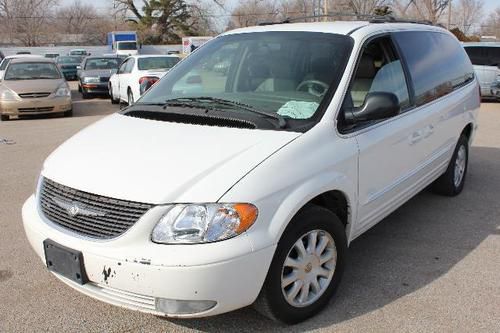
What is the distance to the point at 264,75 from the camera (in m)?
3.93

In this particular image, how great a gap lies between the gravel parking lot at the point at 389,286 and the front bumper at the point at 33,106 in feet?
25.3

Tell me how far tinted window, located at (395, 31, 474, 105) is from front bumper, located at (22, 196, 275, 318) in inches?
93.6

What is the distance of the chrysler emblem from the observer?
279cm

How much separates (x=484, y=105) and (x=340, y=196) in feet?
42.4

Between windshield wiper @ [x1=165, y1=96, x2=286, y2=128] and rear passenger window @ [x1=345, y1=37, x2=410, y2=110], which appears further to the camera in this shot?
rear passenger window @ [x1=345, y1=37, x2=410, y2=110]

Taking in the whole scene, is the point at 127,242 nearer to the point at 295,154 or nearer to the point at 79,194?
the point at 79,194

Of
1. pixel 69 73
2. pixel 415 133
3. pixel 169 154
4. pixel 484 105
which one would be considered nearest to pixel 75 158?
pixel 169 154

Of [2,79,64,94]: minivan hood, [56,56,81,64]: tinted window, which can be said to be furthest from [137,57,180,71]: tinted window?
[56,56,81,64]: tinted window

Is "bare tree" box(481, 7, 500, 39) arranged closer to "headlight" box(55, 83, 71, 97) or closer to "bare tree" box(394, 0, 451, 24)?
"bare tree" box(394, 0, 451, 24)

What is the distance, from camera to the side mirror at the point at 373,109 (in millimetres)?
3418

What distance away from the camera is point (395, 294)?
3.51 m

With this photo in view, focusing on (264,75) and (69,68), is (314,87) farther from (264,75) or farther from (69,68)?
(69,68)

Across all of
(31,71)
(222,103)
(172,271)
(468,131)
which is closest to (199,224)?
(172,271)

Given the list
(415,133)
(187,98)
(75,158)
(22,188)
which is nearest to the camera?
(75,158)
